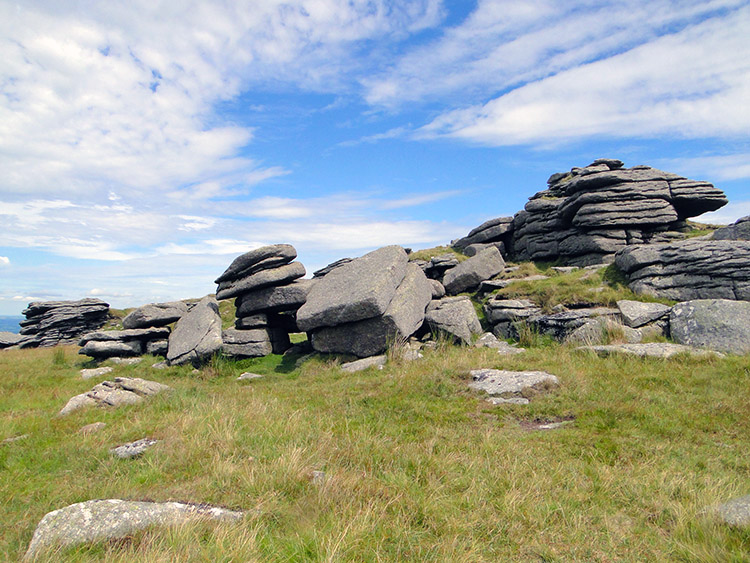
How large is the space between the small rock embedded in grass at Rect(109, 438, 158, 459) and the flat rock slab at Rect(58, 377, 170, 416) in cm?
435

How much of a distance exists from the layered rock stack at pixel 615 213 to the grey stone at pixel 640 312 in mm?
9763

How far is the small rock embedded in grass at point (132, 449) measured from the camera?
7586 mm

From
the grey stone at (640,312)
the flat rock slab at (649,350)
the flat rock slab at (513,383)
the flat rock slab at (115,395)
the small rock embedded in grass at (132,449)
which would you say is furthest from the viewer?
the grey stone at (640,312)

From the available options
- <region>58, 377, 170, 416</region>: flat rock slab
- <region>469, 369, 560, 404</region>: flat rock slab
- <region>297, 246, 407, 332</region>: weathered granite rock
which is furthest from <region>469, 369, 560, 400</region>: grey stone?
<region>58, 377, 170, 416</region>: flat rock slab

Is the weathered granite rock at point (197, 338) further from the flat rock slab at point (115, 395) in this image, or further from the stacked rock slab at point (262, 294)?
the flat rock slab at point (115, 395)

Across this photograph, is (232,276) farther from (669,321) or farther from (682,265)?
(682,265)

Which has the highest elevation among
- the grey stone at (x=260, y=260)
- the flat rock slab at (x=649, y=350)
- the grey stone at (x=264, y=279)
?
the grey stone at (x=260, y=260)

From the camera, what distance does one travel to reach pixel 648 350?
1318 cm

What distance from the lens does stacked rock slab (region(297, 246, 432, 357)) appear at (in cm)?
1623

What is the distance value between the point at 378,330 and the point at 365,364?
164 centimetres

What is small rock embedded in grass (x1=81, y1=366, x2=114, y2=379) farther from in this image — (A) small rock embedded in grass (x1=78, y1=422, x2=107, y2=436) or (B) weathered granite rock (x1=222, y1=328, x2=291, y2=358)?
(A) small rock embedded in grass (x1=78, y1=422, x2=107, y2=436)

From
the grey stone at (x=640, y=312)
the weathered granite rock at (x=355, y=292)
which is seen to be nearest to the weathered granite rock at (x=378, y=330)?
the weathered granite rock at (x=355, y=292)

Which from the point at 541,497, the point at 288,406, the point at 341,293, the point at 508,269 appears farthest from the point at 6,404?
the point at 508,269

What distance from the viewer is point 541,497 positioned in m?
5.85
